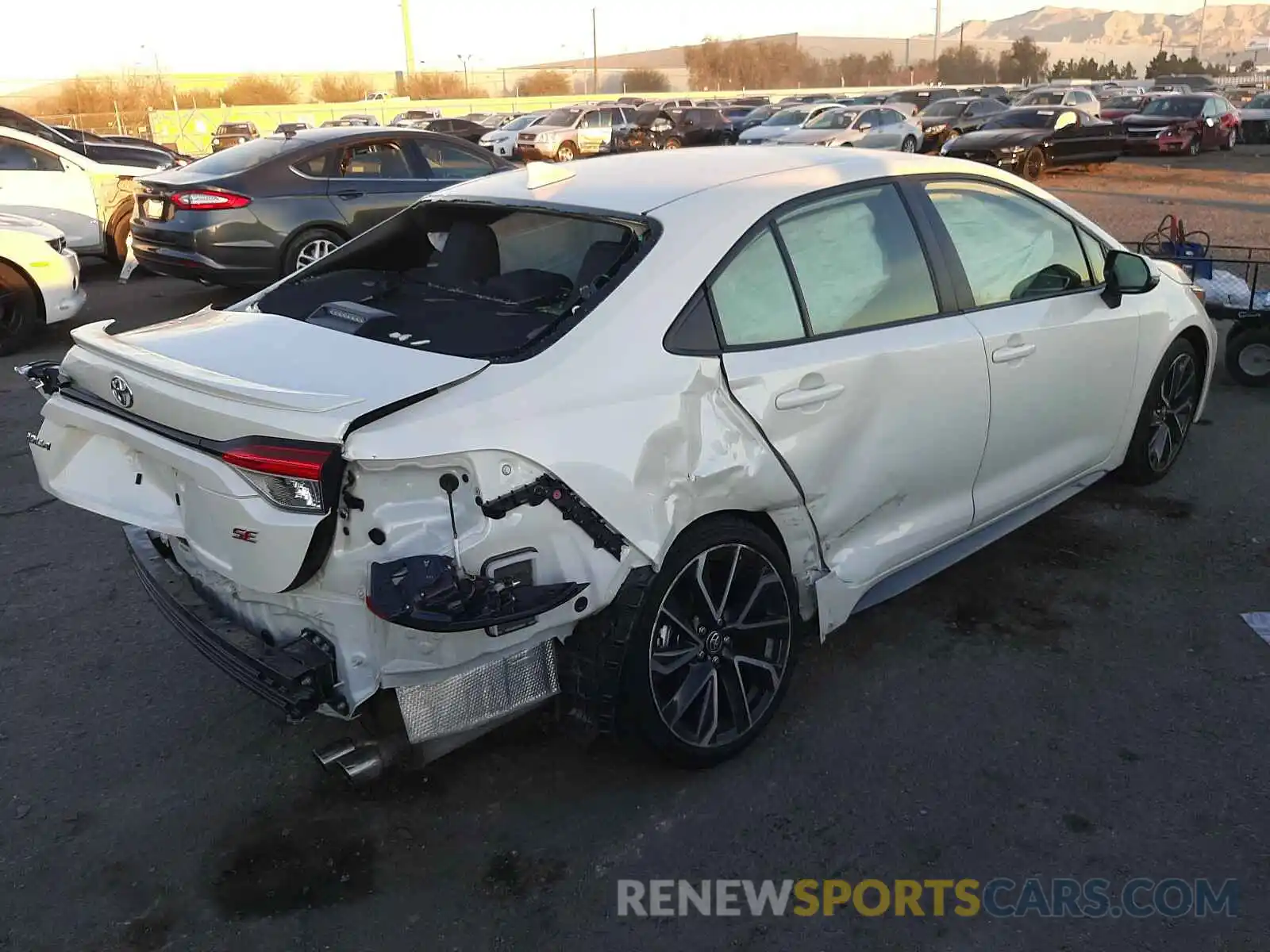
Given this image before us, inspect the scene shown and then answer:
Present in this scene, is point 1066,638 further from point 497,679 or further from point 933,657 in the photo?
Result: point 497,679

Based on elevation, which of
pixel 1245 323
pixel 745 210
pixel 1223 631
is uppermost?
pixel 745 210

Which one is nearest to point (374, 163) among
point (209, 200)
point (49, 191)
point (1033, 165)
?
point (209, 200)

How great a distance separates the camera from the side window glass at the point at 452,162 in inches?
393

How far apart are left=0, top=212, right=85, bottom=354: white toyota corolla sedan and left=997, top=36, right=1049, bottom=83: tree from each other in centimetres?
10245

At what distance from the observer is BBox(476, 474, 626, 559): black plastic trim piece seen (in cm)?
251

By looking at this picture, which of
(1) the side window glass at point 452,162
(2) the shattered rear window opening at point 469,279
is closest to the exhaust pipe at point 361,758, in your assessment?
(2) the shattered rear window opening at point 469,279

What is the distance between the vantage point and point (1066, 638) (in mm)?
3822

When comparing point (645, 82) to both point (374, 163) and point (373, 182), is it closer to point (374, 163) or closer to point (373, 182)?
point (374, 163)

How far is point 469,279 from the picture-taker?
370 cm

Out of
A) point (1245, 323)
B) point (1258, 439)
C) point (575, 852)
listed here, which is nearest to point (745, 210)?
point (575, 852)

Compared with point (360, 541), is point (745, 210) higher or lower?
higher

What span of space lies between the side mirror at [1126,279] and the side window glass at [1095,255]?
0.06 metres

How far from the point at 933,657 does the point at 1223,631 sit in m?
1.12
